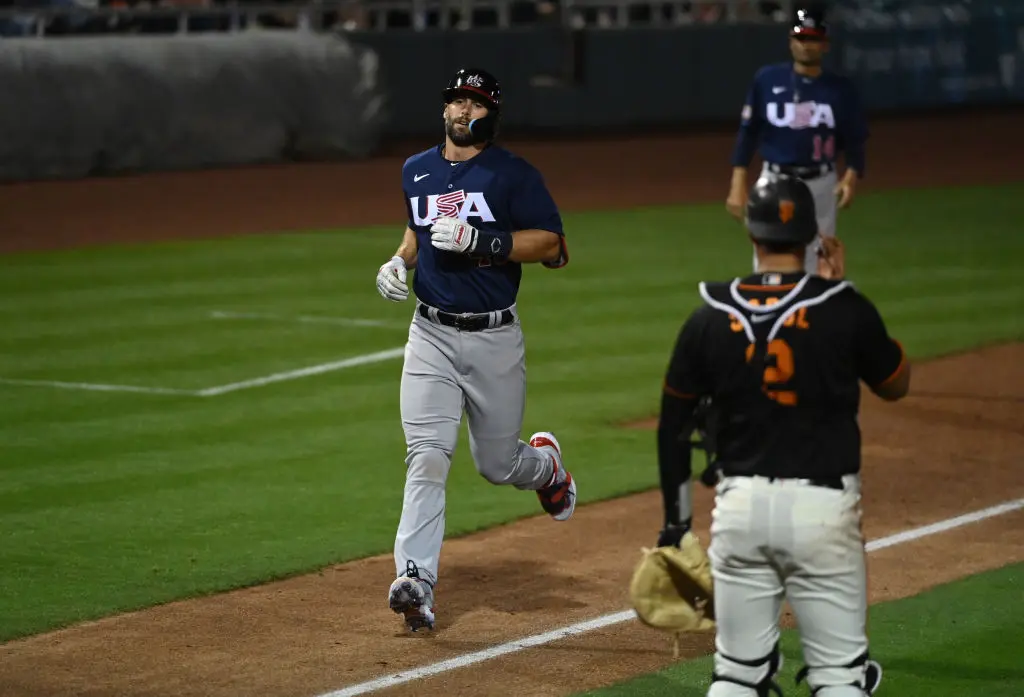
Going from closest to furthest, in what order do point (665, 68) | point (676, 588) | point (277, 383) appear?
point (676, 588) < point (277, 383) < point (665, 68)

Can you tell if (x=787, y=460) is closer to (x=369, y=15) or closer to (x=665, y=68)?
(x=369, y=15)

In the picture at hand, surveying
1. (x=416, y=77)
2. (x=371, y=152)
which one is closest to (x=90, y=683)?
(x=371, y=152)

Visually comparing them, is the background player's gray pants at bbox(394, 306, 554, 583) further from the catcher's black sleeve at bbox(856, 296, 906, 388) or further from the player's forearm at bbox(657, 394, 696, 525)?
the catcher's black sleeve at bbox(856, 296, 906, 388)

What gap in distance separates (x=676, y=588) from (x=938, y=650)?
1973 mm

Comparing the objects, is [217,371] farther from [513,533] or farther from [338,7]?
[338,7]

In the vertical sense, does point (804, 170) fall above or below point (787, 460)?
below

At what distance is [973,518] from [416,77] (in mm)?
20789

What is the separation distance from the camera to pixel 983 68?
33.9 meters

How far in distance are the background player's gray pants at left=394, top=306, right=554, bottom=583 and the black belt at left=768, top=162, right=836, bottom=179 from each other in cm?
432

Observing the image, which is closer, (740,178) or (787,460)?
(787,460)

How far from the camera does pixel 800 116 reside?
10672 millimetres

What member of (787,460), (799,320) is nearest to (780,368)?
(799,320)

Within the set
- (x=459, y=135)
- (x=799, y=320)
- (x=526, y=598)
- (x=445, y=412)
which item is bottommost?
(x=526, y=598)

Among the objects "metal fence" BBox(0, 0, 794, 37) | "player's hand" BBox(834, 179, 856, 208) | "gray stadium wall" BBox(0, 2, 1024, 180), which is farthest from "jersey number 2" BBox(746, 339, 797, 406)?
"metal fence" BBox(0, 0, 794, 37)
